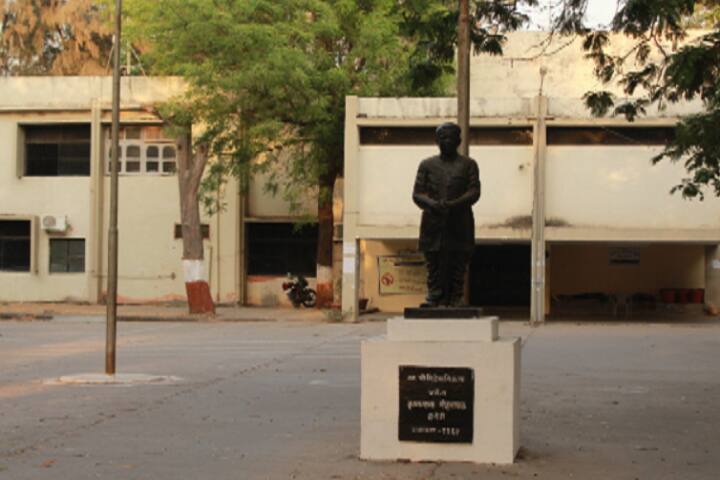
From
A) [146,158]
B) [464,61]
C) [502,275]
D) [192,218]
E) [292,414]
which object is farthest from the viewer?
[146,158]

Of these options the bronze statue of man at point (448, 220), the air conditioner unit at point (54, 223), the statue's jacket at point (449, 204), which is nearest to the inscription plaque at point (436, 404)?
the bronze statue of man at point (448, 220)

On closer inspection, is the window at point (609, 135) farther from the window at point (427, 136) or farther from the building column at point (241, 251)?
the building column at point (241, 251)

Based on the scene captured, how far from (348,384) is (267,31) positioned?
19739mm

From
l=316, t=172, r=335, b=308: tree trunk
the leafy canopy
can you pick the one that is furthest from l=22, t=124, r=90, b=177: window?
l=316, t=172, r=335, b=308: tree trunk

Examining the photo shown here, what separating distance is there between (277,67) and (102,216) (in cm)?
1169

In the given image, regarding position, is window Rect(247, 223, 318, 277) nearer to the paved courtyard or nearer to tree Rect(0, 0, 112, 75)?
tree Rect(0, 0, 112, 75)

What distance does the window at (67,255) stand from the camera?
43.6 meters

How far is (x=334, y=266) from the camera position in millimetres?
41531

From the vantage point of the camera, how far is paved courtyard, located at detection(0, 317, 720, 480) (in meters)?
10.0

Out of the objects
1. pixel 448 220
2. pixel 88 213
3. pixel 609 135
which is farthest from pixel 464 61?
pixel 88 213

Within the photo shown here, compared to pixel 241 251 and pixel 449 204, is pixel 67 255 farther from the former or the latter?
pixel 449 204

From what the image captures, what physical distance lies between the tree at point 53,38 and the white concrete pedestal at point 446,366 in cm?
4100

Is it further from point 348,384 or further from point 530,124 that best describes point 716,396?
point 530,124

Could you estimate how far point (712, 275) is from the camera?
3788cm
